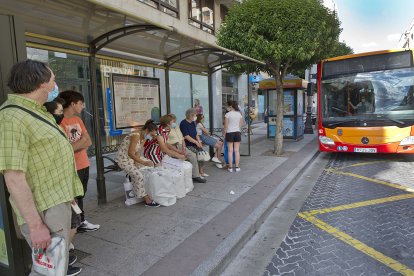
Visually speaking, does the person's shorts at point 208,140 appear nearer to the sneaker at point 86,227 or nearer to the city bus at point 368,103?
the city bus at point 368,103

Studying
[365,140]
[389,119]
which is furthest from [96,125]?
[389,119]

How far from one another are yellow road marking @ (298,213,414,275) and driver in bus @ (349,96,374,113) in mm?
4484

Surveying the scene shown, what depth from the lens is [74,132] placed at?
3.63 m

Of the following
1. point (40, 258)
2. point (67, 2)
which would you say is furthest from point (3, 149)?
point (67, 2)

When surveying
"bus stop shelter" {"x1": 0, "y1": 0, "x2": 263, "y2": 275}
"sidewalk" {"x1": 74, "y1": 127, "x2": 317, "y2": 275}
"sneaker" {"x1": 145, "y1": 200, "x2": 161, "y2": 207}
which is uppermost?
"bus stop shelter" {"x1": 0, "y1": 0, "x2": 263, "y2": 275}

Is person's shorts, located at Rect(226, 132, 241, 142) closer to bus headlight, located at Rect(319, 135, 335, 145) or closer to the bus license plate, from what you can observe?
bus headlight, located at Rect(319, 135, 335, 145)

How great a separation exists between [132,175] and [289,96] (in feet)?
29.3

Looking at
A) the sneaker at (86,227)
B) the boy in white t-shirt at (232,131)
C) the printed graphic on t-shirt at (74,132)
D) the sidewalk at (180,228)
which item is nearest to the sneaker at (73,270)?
the sidewalk at (180,228)

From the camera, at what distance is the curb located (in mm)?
2972

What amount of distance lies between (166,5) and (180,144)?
760 centimetres

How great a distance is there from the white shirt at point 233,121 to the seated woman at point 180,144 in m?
1.26

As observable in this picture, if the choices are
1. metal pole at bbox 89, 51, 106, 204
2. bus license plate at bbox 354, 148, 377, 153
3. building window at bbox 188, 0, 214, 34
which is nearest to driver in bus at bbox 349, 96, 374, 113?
bus license plate at bbox 354, 148, 377, 153

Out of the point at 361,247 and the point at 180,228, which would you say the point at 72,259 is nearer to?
the point at 180,228

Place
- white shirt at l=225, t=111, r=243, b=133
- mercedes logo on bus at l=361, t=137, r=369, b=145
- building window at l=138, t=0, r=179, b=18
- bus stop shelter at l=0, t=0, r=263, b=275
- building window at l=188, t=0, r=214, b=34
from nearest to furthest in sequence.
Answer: bus stop shelter at l=0, t=0, r=263, b=275
white shirt at l=225, t=111, r=243, b=133
mercedes logo on bus at l=361, t=137, r=369, b=145
building window at l=138, t=0, r=179, b=18
building window at l=188, t=0, r=214, b=34
